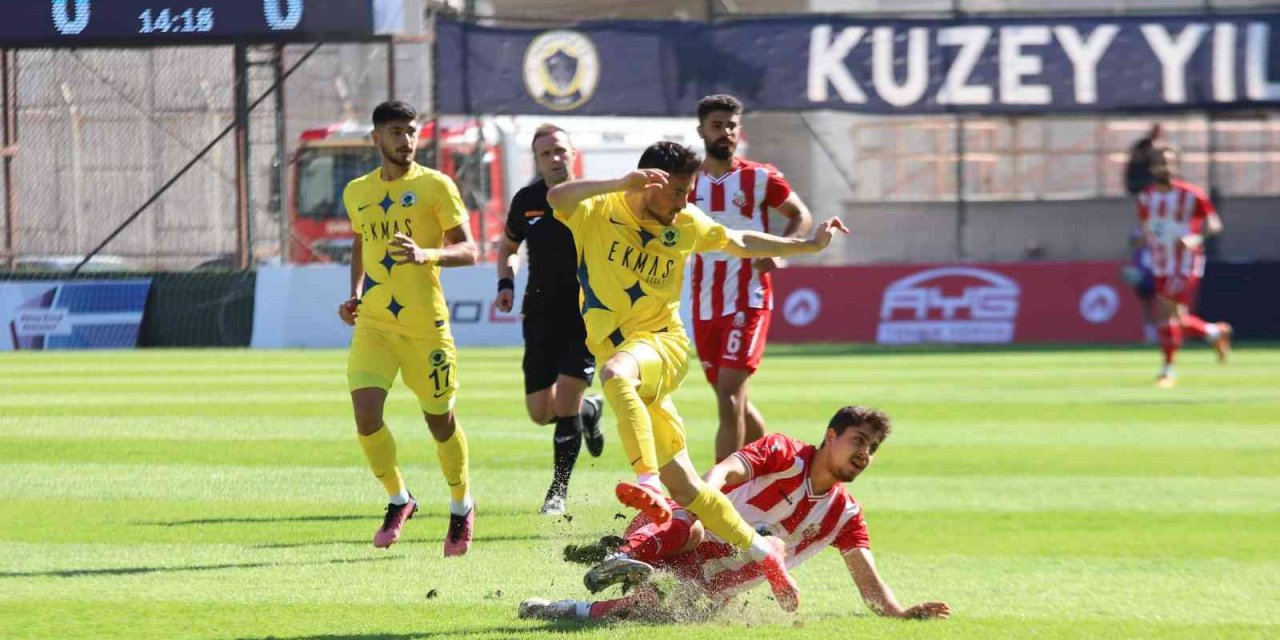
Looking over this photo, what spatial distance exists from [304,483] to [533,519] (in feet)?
6.64

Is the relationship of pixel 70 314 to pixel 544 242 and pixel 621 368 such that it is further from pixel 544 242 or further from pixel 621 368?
pixel 621 368

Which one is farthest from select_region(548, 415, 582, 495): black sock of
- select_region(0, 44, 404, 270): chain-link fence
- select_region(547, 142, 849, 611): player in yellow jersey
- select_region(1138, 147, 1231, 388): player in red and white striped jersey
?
select_region(0, 44, 404, 270): chain-link fence

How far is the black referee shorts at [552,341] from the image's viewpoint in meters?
10.9

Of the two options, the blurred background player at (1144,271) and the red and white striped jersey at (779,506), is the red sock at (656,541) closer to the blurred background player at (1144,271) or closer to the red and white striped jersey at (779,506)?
the red and white striped jersey at (779,506)

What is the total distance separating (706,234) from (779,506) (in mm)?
1263

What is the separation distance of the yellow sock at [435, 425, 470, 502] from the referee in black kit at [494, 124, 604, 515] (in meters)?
1.49

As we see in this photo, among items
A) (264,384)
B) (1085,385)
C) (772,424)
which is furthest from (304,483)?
(1085,385)

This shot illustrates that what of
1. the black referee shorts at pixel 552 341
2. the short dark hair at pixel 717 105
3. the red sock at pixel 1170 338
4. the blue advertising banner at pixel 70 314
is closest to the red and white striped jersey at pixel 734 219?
the short dark hair at pixel 717 105

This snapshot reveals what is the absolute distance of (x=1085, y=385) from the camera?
19.3m

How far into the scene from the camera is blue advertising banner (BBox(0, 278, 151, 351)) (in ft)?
83.6

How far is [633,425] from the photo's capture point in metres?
7.15

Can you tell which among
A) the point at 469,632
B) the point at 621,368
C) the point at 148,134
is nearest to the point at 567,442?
the point at 621,368

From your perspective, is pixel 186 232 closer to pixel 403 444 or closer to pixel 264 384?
pixel 264 384

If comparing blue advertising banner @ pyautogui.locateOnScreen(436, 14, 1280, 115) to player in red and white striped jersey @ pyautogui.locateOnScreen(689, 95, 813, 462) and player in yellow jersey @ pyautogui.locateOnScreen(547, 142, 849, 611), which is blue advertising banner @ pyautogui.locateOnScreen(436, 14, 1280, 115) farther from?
player in yellow jersey @ pyautogui.locateOnScreen(547, 142, 849, 611)
